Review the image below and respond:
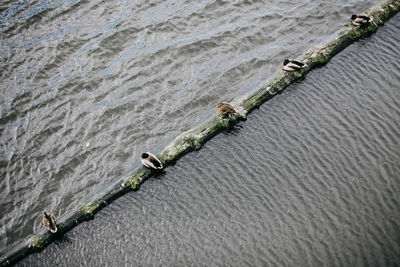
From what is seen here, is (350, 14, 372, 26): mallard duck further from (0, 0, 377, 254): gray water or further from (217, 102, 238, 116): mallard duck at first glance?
(217, 102, 238, 116): mallard duck

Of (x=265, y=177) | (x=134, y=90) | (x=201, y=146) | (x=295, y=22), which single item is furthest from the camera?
(x=295, y=22)

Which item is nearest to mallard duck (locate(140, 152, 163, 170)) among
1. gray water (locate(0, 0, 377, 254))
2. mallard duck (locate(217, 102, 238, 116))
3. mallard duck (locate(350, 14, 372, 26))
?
gray water (locate(0, 0, 377, 254))

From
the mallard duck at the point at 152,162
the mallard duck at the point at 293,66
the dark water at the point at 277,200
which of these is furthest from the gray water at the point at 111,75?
the dark water at the point at 277,200

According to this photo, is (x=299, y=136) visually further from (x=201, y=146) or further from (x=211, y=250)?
(x=211, y=250)

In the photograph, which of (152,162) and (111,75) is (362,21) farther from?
(111,75)

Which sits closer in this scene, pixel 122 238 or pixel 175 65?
pixel 122 238

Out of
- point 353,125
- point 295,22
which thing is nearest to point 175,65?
point 295,22

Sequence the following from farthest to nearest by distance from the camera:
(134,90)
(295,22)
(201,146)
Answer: (295,22) → (134,90) → (201,146)
